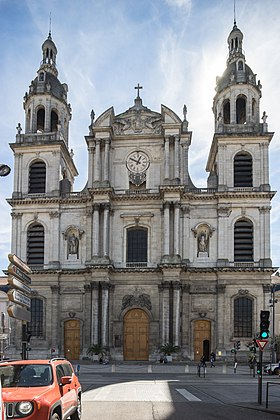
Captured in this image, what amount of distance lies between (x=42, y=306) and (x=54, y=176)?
10944 mm

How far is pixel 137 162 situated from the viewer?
171ft

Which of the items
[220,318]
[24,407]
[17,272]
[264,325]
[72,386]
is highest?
[17,272]

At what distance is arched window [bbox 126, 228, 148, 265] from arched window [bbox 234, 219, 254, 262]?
7345 mm

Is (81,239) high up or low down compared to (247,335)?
up

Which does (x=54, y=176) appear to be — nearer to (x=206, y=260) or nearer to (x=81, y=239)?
(x=81, y=239)

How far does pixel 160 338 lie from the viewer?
48.2 m

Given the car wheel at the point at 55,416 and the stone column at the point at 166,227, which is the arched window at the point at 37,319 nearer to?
the stone column at the point at 166,227

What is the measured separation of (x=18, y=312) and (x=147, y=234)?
109 feet

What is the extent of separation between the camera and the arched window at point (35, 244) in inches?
2041

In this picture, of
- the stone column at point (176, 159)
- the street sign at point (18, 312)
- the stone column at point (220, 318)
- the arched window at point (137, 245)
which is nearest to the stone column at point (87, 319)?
the arched window at point (137, 245)

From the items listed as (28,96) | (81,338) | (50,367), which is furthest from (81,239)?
(50,367)

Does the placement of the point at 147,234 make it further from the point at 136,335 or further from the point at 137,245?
the point at 136,335

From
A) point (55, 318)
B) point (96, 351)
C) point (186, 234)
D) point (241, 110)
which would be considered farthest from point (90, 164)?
point (96, 351)

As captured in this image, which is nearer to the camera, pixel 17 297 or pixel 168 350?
pixel 17 297
